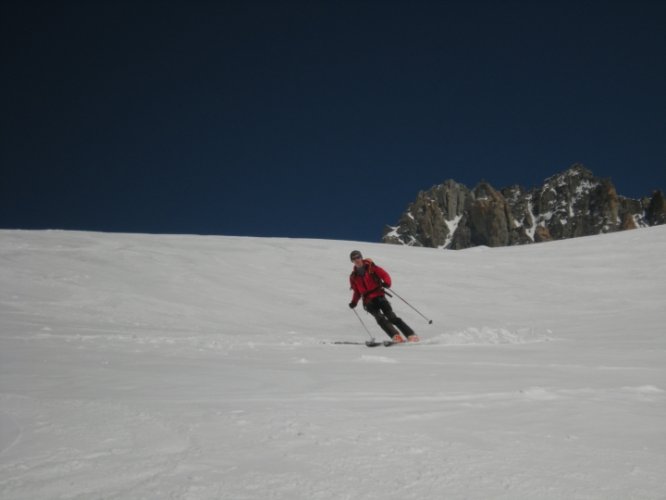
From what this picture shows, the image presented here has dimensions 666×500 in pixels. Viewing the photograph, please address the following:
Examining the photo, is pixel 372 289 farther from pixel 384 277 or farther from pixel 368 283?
pixel 384 277

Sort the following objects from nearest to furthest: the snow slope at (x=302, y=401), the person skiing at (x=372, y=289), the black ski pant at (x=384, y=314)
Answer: the snow slope at (x=302, y=401) → the black ski pant at (x=384, y=314) → the person skiing at (x=372, y=289)

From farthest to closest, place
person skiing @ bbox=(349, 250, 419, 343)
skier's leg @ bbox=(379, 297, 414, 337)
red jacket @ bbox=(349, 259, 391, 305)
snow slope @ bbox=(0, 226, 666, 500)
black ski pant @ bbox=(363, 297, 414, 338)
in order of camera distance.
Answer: red jacket @ bbox=(349, 259, 391, 305), person skiing @ bbox=(349, 250, 419, 343), black ski pant @ bbox=(363, 297, 414, 338), skier's leg @ bbox=(379, 297, 414, 337), snow slope @ bbox=(0, 226, 666, 500)

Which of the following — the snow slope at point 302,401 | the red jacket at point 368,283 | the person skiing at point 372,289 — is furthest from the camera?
the red jacket at point 368,283

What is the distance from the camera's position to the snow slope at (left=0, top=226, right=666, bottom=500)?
1.88 m

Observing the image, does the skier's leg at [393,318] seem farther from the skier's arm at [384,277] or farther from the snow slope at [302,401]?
the snow slope at [302,401]

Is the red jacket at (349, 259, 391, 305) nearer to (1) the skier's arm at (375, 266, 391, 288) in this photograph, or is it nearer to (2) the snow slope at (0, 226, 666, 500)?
(1) the skier's arm at (375, 266, 391, 288)

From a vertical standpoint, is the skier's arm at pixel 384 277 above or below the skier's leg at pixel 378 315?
above

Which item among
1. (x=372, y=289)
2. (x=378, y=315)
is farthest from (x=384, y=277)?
(x=378, y=315)

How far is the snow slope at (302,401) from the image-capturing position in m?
1.88

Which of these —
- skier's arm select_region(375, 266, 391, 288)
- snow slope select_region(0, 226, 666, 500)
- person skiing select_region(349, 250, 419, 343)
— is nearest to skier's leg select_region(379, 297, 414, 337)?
person skiing select_region(349, 250, 419, 343)

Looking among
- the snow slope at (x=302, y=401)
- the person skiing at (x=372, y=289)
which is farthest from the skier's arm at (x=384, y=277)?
the snow slope at (x=302, y=401)

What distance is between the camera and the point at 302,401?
3.21 m

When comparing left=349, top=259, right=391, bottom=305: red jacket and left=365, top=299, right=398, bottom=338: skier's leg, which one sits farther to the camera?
left=349, top=259, right=391, bottom=305: red jacket

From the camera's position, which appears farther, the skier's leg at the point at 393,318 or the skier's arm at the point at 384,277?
the skier's arm at the point at 384,277
